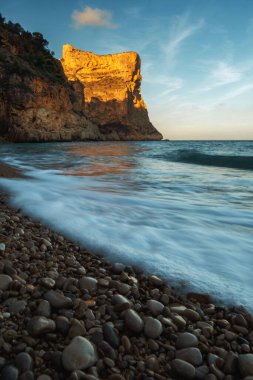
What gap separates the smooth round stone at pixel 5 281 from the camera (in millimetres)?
1333

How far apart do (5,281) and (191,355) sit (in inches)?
37.9

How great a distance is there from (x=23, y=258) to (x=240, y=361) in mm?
1328

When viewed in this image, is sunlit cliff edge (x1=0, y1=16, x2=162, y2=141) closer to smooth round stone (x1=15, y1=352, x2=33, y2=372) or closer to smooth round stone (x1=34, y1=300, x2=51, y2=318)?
smooth round stone (x1=34, y1=300, x2=51, y2=318)

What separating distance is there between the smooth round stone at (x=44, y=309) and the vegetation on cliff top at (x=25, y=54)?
39.6 meters

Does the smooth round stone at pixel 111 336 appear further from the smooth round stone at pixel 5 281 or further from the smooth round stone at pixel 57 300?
the smooth round stone at pixel 5 281

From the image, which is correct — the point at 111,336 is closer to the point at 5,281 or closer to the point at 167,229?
the point at 5,281

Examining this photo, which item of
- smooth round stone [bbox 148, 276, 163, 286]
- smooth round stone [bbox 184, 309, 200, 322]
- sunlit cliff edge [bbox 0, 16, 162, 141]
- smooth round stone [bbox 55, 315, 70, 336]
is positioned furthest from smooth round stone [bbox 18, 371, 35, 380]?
sunlit cliff edge [bbox 0, 16, 162, 141]

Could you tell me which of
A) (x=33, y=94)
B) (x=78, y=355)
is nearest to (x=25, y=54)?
(x=33, y=94)

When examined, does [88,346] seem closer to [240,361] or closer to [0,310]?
[0,310]

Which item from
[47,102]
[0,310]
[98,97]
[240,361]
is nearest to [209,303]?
[240,361]

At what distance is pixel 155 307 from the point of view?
1298 millimetres

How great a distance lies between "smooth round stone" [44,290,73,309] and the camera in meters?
1.25

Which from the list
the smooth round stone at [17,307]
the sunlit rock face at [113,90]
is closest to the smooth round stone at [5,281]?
the smooth round stone at [17,307]

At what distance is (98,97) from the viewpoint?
83875mm
